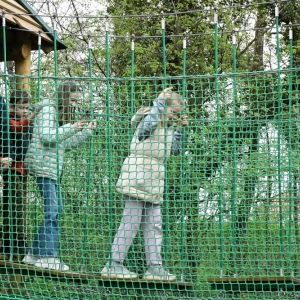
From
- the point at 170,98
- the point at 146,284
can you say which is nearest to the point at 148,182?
the point at 170,98

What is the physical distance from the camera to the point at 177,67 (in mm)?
8156

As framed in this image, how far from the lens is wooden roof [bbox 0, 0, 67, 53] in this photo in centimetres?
520

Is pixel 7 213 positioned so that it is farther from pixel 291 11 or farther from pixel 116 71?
pixel 291 11

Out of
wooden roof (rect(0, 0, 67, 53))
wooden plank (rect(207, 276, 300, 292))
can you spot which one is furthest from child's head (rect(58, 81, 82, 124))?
wooden plank (rect(207, 276, 300, 292))

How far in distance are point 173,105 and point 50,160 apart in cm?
99

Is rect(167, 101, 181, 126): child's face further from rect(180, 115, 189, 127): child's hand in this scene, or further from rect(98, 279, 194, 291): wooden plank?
rect(98, 279, 194, 291): wooden plank

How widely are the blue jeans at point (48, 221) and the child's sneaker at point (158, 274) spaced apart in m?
0.71

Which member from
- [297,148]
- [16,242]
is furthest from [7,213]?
[297,148]

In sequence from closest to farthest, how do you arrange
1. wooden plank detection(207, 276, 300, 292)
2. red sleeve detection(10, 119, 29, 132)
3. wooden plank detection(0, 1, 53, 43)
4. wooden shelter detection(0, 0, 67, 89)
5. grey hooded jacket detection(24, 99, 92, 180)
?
wooden plank detection(207, 276, 300, 292) < grey hooded jacket detection(24, 99, 92, 180) < red sleeve detection(10, 119, 29, 132) < wooden plank detection(0, 1, 53, 43) < wooden shelter detection(0, 0, 67, 89)

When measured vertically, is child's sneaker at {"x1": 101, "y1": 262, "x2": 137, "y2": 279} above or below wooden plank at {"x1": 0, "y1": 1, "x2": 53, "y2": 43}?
below

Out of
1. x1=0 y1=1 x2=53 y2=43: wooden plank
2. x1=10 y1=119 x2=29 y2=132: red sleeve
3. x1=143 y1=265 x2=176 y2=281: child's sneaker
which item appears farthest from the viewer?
x1=0 y1=1 x2=53 y2=43: wooden plank

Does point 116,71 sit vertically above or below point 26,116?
above

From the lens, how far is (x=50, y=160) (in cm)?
482

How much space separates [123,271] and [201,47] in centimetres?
443
